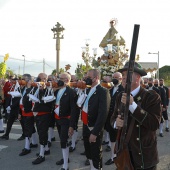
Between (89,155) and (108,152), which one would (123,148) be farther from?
(108,152)

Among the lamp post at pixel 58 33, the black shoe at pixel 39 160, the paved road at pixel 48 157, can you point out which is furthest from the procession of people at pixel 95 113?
the lamp post at pixel 58 33

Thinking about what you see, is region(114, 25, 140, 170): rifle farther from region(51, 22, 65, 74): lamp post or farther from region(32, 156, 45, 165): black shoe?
region(51, 22, 65, 74): lamp post

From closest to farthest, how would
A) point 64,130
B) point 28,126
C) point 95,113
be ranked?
point 95,113 < point 64,130 < point 28,126

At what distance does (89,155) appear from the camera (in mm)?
4465

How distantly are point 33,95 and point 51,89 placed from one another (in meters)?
0.48

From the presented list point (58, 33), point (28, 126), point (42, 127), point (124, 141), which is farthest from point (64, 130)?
point (58, 33)

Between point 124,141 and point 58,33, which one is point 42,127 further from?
point 58,33

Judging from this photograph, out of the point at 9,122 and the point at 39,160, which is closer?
the point at 39,160

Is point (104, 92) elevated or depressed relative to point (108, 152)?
elevated

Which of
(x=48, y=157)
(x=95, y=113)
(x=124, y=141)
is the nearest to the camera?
(x=124, y=141)

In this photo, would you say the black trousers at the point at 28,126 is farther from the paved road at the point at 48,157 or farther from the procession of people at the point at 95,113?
the paved road at the point at 48,157

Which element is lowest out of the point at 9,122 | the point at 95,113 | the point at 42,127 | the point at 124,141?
the point at 9,122

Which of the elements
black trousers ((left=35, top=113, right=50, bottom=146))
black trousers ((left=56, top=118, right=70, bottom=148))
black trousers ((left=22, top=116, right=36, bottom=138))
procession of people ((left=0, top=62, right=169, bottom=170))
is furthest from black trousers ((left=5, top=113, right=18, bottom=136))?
black trousers ((left=56, top=118, right=70, bottom=148))

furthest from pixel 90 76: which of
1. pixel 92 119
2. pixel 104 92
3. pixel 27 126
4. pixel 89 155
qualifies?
pixel 27 126
